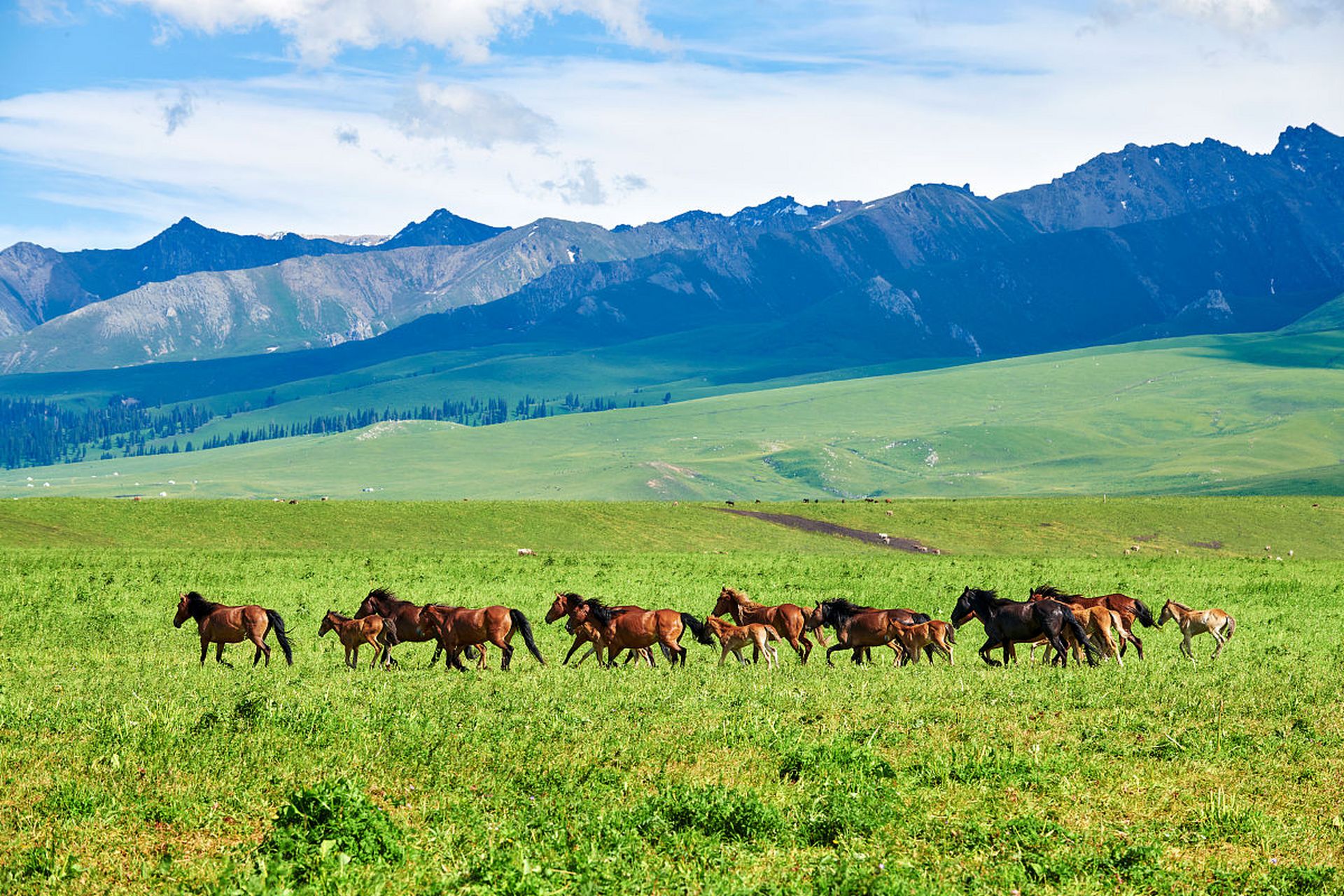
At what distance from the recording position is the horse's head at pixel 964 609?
29.8m

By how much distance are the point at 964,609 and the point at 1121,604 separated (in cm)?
461

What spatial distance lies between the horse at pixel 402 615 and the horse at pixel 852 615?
828 centimetres

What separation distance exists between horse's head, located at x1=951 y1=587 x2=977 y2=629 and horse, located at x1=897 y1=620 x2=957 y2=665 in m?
0.98

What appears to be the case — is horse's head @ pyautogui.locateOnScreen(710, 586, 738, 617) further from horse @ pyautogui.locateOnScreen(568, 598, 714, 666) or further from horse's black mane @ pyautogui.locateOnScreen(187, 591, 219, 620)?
horse's black mane @ pyautogui.locateOnScreen(187, 591, 219, 620)

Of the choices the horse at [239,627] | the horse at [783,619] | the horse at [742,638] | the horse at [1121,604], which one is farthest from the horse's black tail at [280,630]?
the horse at [1121,604]

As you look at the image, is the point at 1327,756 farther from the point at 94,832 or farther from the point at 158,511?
the point at 158,511

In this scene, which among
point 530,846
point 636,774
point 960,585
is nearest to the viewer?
point 530,846

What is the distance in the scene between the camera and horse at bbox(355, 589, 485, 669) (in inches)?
1125

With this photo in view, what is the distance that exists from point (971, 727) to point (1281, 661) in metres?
13.1

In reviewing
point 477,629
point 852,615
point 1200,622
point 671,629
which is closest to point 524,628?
point 477,629

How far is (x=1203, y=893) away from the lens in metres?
12.3

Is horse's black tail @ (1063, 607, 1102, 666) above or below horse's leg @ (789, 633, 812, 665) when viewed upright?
above

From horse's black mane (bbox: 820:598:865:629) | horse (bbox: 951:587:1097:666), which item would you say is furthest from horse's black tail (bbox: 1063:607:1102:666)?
horse's black mane (bbox: 820:598:865:629)

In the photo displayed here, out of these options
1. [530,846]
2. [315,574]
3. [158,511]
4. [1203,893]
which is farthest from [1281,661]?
[158,511]
